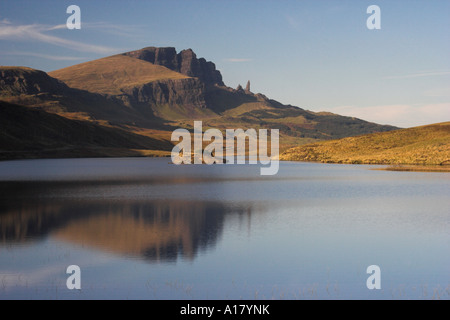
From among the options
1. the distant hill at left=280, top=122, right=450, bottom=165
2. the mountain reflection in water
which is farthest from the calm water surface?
the distant hill at left=280, top=122, right=450, bottom=165

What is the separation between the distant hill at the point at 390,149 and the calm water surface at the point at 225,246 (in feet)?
253

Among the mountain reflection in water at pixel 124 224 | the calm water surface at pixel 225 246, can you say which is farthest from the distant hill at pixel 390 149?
the mountain reflection in water at pixel 124 224

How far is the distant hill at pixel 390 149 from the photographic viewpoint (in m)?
124

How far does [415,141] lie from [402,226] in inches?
4805

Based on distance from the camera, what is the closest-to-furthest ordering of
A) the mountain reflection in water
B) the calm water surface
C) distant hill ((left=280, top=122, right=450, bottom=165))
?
the calm water surface → the mountain reflection in water → distant hill ((left=280, top=122, right=450, bottom=165))

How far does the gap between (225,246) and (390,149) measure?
12608 centimetres

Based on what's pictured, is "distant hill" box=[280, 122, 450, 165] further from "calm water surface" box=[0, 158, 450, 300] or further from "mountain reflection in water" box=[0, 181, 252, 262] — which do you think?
"mountain reflection in water" box=[0, 181, 252, 262]

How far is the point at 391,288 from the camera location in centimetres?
1962

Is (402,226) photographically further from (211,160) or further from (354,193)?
(211,160)

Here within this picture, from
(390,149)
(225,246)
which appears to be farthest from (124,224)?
(390,149)

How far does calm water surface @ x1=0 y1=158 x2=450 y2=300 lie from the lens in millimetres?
19516

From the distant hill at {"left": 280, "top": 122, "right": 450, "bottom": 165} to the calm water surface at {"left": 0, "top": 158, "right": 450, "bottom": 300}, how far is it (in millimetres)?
77130

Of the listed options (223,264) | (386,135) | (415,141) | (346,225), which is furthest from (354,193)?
(386,135)

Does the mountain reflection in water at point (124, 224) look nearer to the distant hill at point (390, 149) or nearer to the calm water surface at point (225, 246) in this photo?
the calm water surface at point (225, 246)
